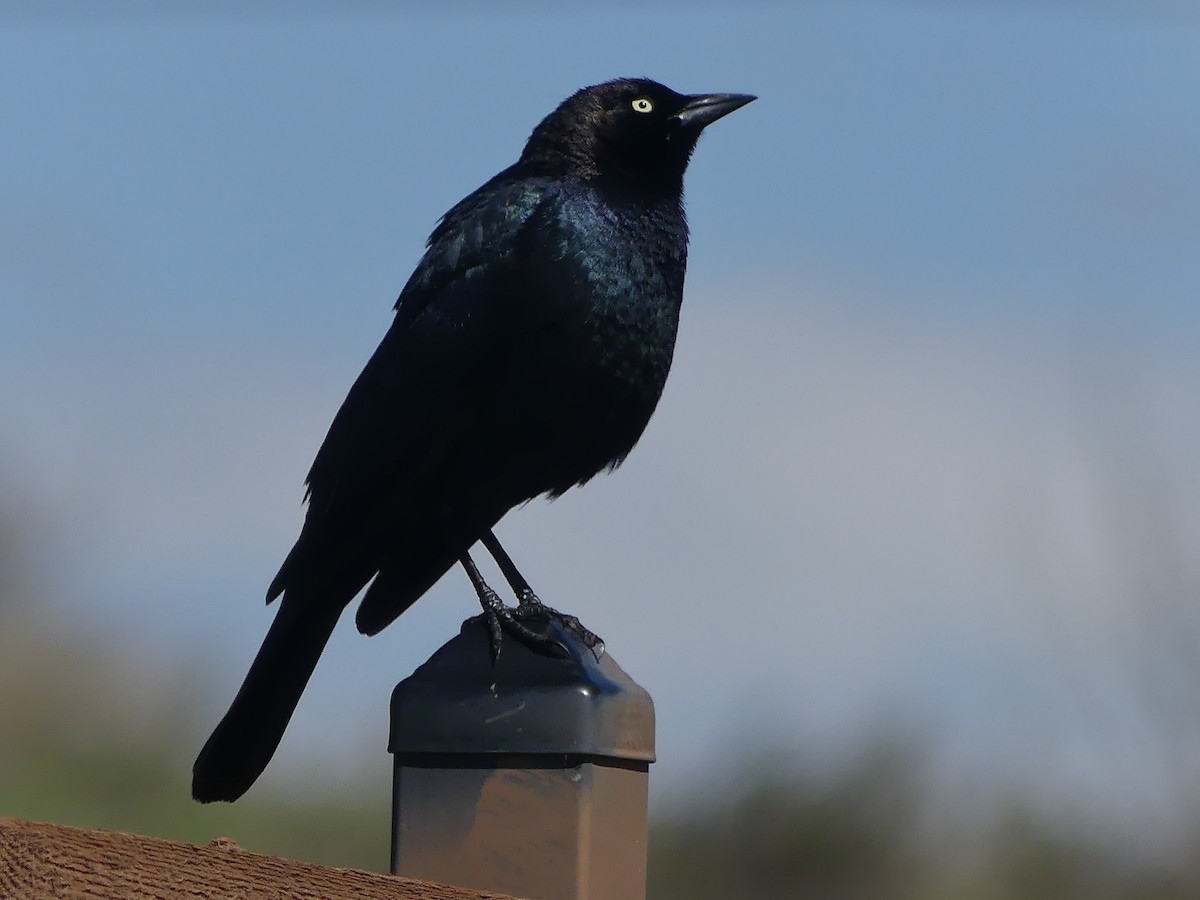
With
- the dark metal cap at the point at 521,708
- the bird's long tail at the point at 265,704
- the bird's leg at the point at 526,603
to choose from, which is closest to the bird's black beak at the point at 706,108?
the bird's leg at the point at 526,603

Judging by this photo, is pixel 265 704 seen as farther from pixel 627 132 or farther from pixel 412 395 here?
pixel 627 132

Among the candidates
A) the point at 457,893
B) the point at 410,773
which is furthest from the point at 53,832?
the point at 410,773

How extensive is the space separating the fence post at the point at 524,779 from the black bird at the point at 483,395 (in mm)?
1077

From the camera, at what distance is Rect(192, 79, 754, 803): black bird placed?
3.80 meters

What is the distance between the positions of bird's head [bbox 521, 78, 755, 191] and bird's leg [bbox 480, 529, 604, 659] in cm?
105

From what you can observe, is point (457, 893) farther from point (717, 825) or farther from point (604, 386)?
point (717, 825)

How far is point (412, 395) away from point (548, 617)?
84 centimetres

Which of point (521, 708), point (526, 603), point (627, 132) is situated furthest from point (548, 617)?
point (627, 132)

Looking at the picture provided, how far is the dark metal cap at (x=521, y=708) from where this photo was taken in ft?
8.02

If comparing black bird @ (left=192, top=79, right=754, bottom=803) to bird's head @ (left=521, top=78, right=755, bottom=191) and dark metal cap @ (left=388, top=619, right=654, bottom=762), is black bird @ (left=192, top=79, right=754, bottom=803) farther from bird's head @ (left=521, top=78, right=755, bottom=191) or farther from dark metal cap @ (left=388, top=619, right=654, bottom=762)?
dark metal cap @ (left=388, top=619, right=654, bottom=762)

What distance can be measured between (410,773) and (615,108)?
2736 millimetres

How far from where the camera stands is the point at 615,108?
188 inches

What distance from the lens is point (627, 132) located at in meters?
4.69

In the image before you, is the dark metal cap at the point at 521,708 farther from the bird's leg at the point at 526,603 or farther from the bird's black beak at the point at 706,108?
the bird's black beak at the point at 706,108
